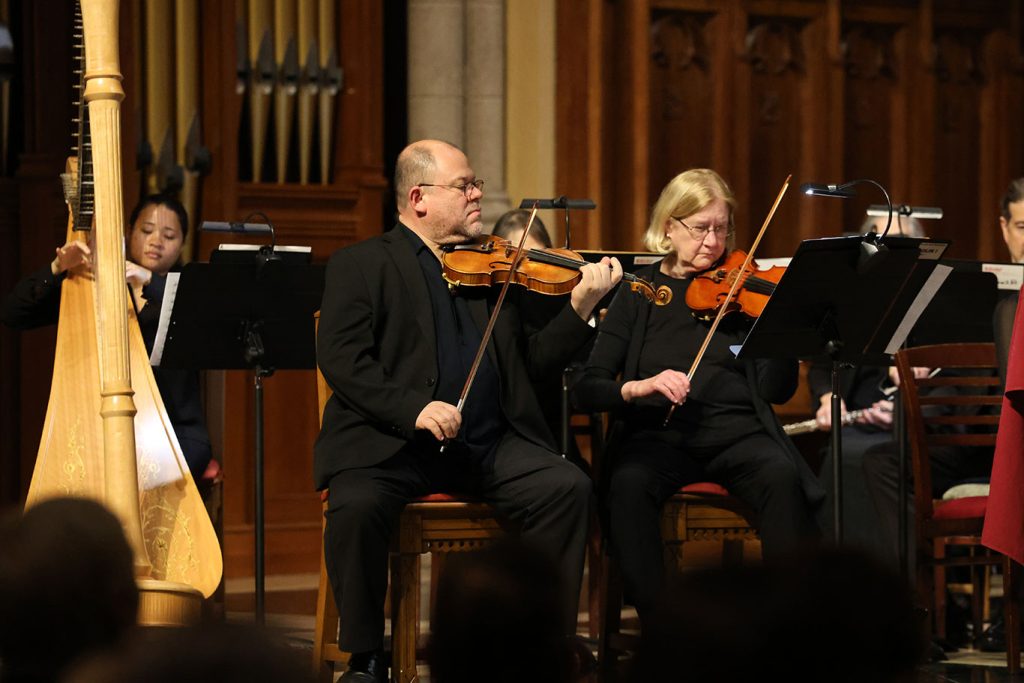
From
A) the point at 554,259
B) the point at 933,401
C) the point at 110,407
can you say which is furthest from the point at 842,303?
the point at 110,407

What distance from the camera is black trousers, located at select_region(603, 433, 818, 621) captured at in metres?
3.95

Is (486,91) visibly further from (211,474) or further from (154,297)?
(211,474)

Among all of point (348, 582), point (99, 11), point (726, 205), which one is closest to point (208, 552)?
point (348, 582)

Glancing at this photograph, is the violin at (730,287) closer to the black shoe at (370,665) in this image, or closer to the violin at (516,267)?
the violin at (516,267)

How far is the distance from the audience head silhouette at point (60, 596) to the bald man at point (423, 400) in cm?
212

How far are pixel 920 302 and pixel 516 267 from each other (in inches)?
46.4

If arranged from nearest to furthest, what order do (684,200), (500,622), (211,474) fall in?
(500,622)
(684,200)
(211,474)

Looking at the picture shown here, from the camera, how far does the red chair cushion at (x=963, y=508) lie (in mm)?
4309

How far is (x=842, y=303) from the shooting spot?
3945 mm

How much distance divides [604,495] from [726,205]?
0.95 m

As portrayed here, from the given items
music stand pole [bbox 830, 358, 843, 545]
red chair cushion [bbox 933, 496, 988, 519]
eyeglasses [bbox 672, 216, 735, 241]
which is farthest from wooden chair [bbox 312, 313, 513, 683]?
red chair cushion [bbox 933, 496, 988, 519]

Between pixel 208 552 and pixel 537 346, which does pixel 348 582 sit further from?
pixel 537 346

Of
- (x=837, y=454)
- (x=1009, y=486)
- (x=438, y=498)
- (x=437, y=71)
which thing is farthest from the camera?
(x=437, y=71)

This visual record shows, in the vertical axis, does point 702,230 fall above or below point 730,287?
above
